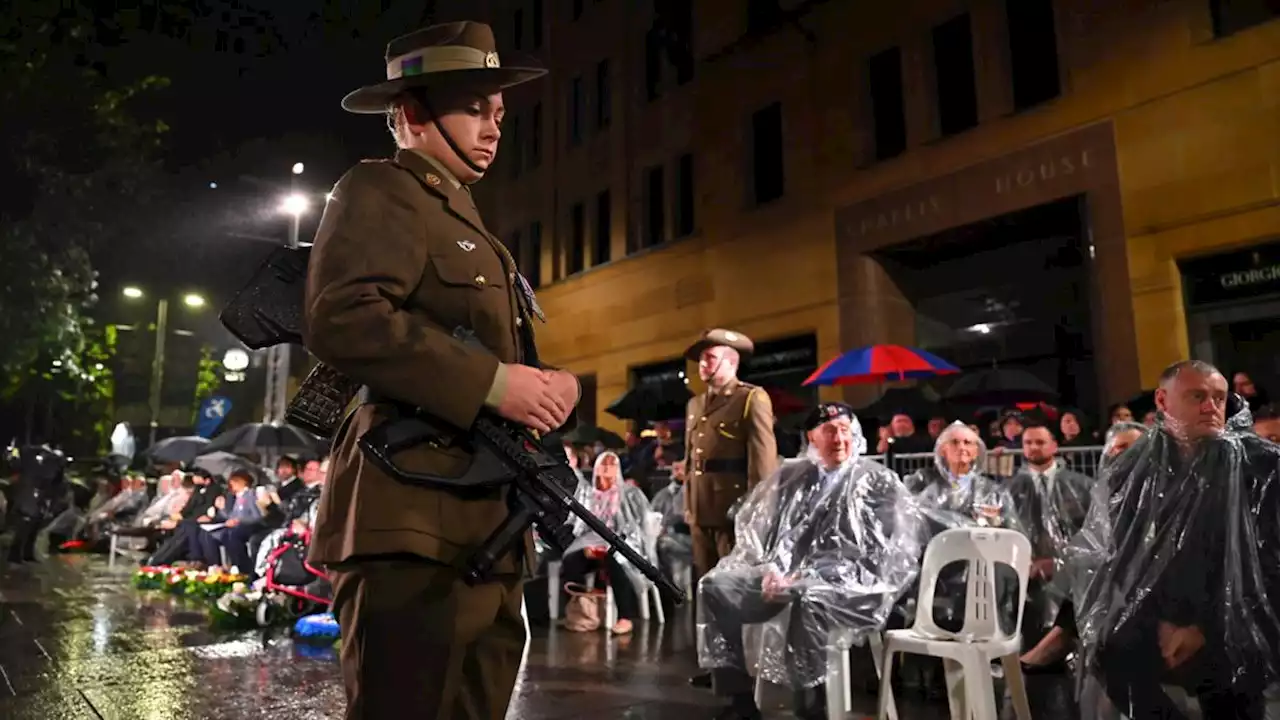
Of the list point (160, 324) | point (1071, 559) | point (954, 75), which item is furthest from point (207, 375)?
point (1071, 559)

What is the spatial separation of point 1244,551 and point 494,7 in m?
23.1

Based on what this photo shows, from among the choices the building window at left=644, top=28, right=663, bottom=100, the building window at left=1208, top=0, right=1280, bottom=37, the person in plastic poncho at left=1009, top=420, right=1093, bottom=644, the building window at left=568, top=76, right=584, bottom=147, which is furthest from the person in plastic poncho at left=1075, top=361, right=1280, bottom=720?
→ the building window at left=568, top=76, right=584, bottom=147

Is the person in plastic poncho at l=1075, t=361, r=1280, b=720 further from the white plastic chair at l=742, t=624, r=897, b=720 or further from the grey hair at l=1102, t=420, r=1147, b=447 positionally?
the grey hair at l=1102, t=420, r=1147, b=447

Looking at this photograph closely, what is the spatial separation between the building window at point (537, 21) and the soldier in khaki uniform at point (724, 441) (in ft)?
59.6

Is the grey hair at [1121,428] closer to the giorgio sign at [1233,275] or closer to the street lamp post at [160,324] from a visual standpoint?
the giorgio sign at [1233,275]

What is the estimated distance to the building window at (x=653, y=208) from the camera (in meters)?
17.7

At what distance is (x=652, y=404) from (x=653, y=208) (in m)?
5.62

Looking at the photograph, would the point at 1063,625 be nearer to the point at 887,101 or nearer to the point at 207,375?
the point at 887,101

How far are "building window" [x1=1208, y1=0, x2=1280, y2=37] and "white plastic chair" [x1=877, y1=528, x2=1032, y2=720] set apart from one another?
8.09 metres

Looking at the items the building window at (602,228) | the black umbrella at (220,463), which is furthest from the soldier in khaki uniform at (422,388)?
the building window at (602,228)

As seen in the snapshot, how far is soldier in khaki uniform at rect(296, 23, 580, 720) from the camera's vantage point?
1487mm

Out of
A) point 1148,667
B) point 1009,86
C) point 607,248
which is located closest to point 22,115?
point 607,248

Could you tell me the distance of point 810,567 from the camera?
14.3ft

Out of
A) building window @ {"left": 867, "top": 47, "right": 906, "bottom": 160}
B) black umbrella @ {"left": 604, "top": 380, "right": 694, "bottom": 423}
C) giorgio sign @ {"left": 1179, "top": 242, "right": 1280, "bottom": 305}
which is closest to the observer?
giorgio sign @ {"left": 1179, "top": 242, "right": 1280, "bottom": 305}
